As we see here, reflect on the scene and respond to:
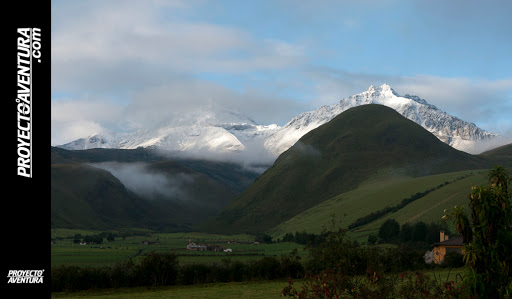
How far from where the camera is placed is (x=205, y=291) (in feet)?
168

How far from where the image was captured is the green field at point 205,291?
4694cm

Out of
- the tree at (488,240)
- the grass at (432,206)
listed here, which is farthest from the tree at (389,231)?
the tree at (488,240)

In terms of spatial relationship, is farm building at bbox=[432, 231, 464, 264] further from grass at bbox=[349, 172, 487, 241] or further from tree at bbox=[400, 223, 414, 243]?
grass at bbox=[349, 172, 487, 241]
